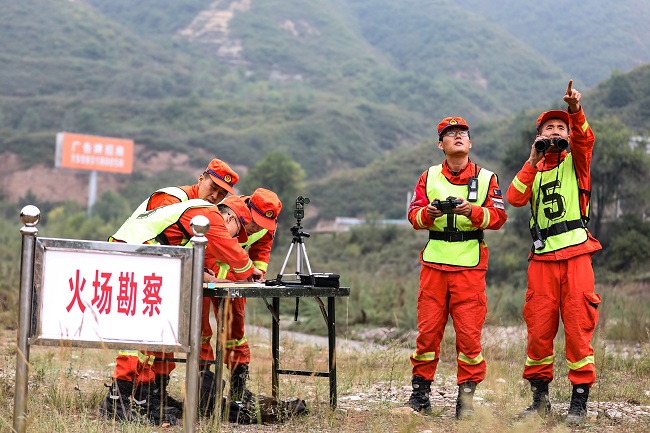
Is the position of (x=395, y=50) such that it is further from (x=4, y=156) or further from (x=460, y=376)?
(x=460, y=376)

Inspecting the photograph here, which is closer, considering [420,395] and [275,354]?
[420,395]

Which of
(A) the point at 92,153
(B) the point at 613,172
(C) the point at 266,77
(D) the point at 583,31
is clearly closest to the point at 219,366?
(B) the point at 613,172

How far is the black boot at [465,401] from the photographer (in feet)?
Answer: 19.9

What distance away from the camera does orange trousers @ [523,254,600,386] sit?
5992mm

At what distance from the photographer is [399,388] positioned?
744 centimetres

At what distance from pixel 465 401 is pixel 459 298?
2.14 ft

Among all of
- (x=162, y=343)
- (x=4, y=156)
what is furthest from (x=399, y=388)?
(x=4, y=156)

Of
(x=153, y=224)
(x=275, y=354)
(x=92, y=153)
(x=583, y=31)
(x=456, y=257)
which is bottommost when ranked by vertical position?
(x=275, y=354)

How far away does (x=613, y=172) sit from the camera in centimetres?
2612

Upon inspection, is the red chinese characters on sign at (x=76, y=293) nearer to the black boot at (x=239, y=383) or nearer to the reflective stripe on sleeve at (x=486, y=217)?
the black boot at (x=239, y=383)

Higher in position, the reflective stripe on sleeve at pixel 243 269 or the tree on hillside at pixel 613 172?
the tree on hillside at pixel 613 172

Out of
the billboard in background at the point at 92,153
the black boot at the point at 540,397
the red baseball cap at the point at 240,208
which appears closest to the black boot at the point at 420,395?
the black boot at the point at 540,397

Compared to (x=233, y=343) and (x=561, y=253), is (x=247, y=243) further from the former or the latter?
(x=561, y=253)

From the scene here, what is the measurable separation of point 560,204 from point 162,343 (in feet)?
9.43
